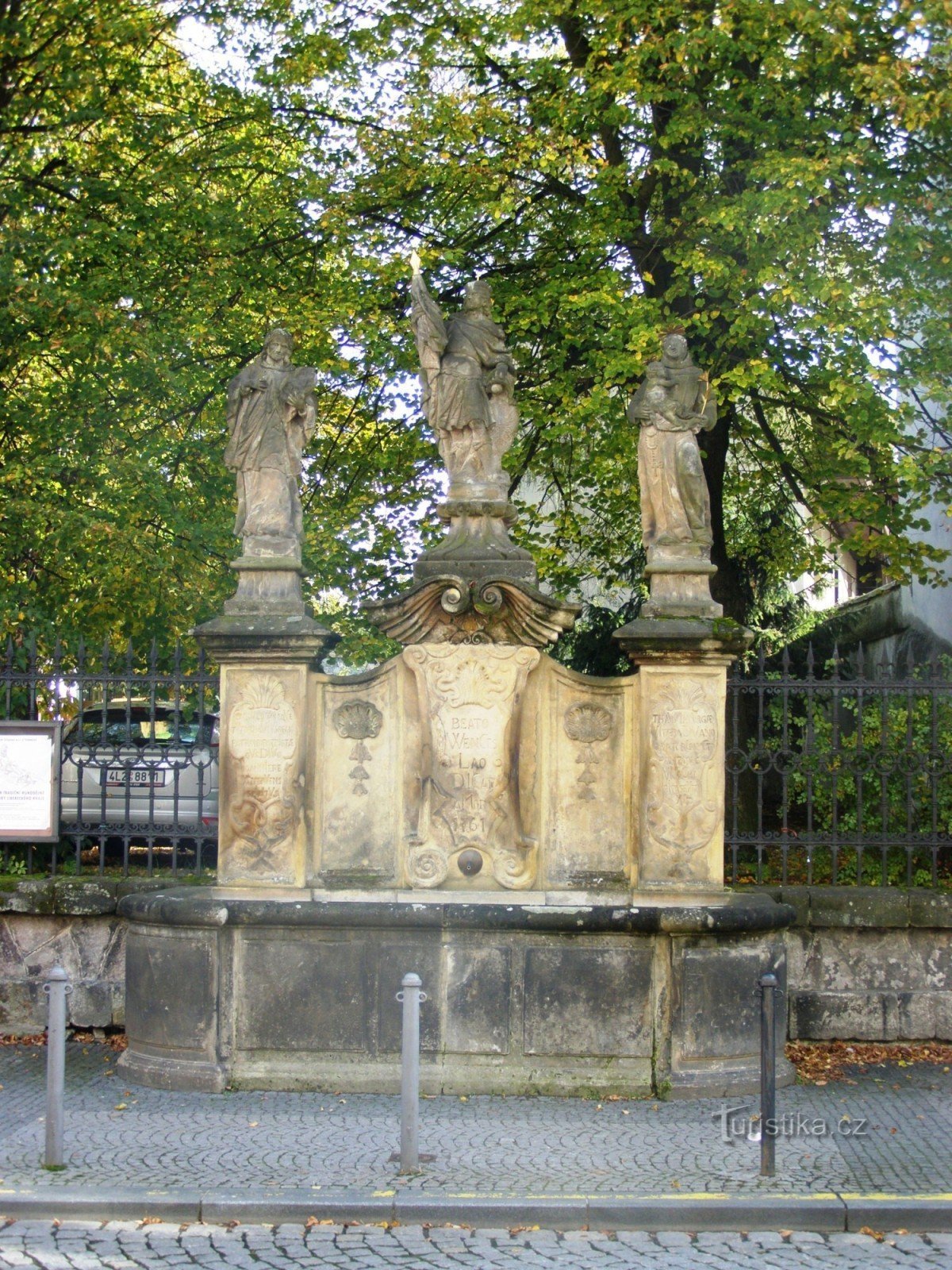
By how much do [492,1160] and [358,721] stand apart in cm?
307

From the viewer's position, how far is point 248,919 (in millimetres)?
9055

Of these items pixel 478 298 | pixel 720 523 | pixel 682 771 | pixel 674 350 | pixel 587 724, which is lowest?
pixel 682 771

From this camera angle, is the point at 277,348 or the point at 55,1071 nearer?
the point at 55,1071

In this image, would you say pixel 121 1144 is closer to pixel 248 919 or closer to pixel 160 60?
pixel 248 919

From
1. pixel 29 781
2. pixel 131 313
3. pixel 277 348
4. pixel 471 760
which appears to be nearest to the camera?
pixel 471 760

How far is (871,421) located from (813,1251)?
7.93 meters

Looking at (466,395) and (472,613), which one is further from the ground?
(466,395)

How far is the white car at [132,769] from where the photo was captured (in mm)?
10320

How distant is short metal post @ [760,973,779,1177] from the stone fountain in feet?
5.25

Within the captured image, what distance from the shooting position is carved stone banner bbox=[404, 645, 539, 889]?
9312mm

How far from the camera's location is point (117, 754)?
10.4 metres

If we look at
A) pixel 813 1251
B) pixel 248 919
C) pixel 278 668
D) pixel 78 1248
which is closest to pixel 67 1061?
pixel 248 919

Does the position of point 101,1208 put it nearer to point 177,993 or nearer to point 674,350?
point 177,993

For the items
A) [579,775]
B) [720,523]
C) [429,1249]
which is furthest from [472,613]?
[720,523]
